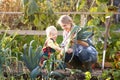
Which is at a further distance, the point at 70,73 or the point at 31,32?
the point at 31,32

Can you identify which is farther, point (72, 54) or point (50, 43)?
point (50, 43)

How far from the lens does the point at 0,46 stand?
3.57m

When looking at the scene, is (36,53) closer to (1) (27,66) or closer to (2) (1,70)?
(1) (27,66)

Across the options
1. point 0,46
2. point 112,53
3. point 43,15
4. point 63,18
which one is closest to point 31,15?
point 43,15

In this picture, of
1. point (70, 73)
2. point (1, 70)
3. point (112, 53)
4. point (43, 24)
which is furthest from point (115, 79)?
point (43, 24)

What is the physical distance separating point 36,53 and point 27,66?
0.51ft

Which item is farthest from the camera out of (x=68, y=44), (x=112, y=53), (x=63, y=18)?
(x=112, y=53)

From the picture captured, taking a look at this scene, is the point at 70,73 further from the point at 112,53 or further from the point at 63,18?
the point at 112,53

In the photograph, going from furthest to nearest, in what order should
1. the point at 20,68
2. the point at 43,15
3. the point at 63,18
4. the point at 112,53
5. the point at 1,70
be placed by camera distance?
the point at 43,15 < the point at 112,53 < the point at 63,18 < the point at 20,68 < the point at 1,70

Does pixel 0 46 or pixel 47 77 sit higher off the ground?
pixel 0 46

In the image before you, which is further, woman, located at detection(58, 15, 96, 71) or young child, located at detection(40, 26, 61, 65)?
young child, located at detection(40, 26, 61, 65)

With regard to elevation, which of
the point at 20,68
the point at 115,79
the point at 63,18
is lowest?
the point at 115,79

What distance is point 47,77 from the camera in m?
3.61

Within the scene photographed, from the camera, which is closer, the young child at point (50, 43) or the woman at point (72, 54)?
the woman at point (72, 54)
